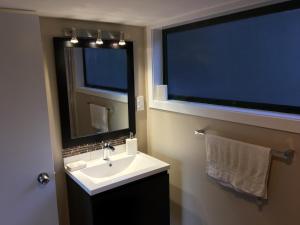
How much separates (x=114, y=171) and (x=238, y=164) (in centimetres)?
98

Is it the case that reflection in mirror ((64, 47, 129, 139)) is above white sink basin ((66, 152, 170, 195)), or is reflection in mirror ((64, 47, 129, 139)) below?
above

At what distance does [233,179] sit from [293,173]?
14.3 inches

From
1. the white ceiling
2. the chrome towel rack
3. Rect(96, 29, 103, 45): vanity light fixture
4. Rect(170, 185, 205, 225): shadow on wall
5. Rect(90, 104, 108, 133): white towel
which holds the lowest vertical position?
Rect(170, 185, 205, 225): shadow on wall

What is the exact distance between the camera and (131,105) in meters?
2.27

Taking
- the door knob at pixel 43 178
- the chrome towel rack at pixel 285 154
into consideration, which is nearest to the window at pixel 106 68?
the door knob at pixel 43 178

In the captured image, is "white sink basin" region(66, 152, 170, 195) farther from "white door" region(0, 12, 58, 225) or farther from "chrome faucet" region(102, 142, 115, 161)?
"white door" region(0, 12, 58, 225)

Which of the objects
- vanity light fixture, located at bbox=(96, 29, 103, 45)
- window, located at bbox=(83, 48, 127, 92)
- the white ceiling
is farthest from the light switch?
the white ceiling

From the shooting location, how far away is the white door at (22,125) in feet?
4.95

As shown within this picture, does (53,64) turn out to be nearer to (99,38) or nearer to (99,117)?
(99,38)

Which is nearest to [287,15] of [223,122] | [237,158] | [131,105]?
[223,122]

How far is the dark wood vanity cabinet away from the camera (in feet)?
5.43

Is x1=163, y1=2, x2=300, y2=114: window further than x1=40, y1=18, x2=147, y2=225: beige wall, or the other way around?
x1=40, y1=18, x2=147, y2=225: beige wall

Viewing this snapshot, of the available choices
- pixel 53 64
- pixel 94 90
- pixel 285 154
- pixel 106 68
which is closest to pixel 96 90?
pixel 94 90

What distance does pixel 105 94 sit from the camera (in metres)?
2.12
